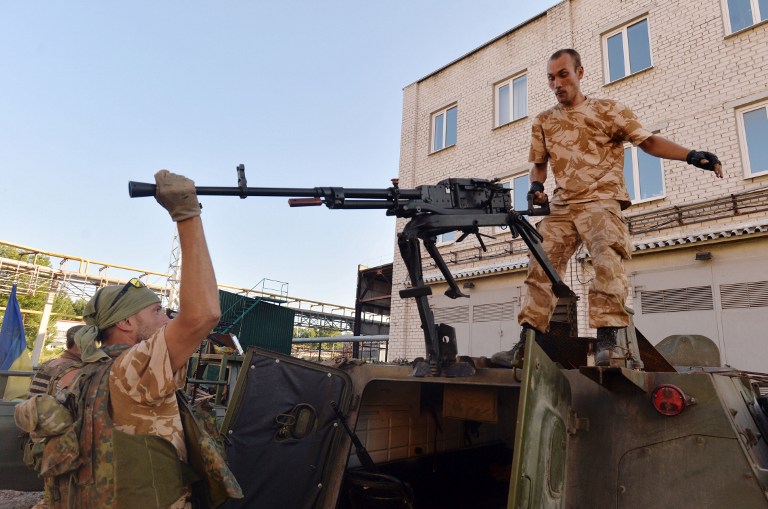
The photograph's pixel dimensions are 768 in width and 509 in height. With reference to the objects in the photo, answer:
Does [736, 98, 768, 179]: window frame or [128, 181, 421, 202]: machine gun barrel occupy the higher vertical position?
[736, 98, 768, 179]: window frame

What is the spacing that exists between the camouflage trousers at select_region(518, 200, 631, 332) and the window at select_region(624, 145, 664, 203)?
26.1ft

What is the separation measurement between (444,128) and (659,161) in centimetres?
649

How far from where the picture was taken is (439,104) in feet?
50.3

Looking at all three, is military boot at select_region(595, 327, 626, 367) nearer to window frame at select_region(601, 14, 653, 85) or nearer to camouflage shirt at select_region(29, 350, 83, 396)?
camouflage shirt at select_region(29, 350, 83, 396)

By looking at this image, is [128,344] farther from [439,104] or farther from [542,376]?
[439,104]

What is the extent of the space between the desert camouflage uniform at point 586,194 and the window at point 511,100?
10350mm

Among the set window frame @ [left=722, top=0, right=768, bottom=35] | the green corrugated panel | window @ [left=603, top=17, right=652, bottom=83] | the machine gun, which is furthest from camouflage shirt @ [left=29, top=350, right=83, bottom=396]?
the green corrugated panel

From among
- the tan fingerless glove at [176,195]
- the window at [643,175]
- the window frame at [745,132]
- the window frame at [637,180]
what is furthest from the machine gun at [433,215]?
the window at [643,175]

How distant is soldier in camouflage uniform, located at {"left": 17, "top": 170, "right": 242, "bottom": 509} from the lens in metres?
1.72

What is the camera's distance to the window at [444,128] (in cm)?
Answer: 1485

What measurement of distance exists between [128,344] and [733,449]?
7.73 feet

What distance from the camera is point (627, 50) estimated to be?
11242mm

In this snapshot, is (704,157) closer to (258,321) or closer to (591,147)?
(591,147)

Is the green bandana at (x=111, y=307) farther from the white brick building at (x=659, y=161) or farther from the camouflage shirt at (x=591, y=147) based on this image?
the white brick building at (x=659, y=161)
